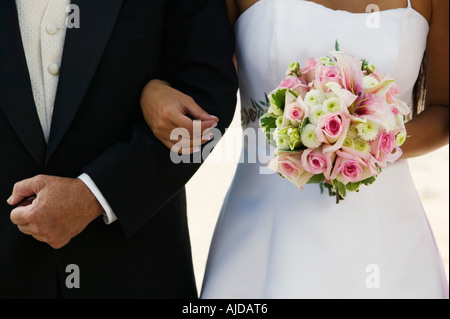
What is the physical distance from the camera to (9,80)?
208 centimetres

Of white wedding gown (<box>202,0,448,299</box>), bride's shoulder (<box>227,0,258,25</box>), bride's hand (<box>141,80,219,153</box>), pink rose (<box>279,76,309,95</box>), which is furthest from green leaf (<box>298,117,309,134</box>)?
bride's shoulder (<box>227,0,258,25</box>)

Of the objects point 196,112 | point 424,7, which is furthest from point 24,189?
point 424,7

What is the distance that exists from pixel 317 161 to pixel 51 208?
0.79m

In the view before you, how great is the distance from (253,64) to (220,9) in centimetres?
26

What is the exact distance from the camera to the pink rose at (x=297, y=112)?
1991mm

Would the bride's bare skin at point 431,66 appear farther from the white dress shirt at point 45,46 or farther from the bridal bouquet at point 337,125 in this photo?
the bridal bouquet at point 337,125

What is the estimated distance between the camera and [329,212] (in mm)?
2396

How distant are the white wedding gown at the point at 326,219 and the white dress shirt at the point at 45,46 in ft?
1.95

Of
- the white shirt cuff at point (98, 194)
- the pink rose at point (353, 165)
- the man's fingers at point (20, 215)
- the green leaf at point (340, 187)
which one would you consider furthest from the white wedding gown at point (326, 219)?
the man's fingers at point (20, 215)

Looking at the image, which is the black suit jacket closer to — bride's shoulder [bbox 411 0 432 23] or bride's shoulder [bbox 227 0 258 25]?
bride's shoulder [bbox 227 0 258 25]

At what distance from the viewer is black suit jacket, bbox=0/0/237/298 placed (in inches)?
83.2
